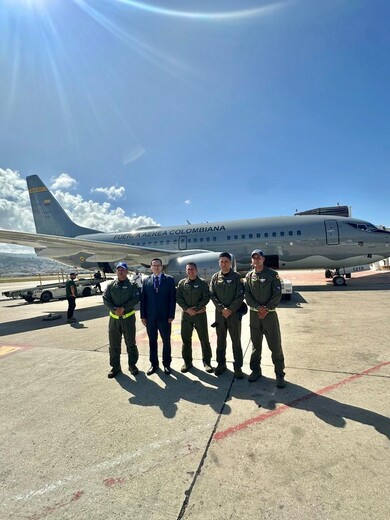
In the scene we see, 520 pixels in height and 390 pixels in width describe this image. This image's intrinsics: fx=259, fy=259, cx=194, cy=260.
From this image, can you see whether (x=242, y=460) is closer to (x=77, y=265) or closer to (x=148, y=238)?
(x=148, y=238)

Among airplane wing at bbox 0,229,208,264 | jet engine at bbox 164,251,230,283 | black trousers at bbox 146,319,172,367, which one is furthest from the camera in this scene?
jet engine at bbox 164,251,230,283

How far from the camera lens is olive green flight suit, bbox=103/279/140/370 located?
15.3 ft

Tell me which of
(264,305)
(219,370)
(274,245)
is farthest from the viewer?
(274,245)

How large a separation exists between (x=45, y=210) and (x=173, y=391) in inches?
816

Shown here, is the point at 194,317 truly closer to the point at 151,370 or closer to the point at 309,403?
the point at 151,370

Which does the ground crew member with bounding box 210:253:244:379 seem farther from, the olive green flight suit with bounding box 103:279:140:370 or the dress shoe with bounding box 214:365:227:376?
the olive green flight suit with bounding box 103:279:140:370

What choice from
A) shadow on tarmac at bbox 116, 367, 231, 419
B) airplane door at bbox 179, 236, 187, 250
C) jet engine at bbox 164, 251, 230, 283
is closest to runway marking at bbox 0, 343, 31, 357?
shadow on tarmac at bbox 116, 367, 231, 419

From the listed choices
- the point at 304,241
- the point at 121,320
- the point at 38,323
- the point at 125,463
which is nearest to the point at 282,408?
the point at 125,463

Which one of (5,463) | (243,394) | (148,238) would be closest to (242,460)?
(243,394)

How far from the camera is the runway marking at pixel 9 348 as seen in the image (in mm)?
5927

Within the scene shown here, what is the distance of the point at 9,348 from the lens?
20.6 feet

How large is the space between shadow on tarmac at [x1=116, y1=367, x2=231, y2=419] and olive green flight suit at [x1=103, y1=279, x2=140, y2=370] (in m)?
0.37

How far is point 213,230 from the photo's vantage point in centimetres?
1675

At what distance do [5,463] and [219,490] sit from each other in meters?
2.14
